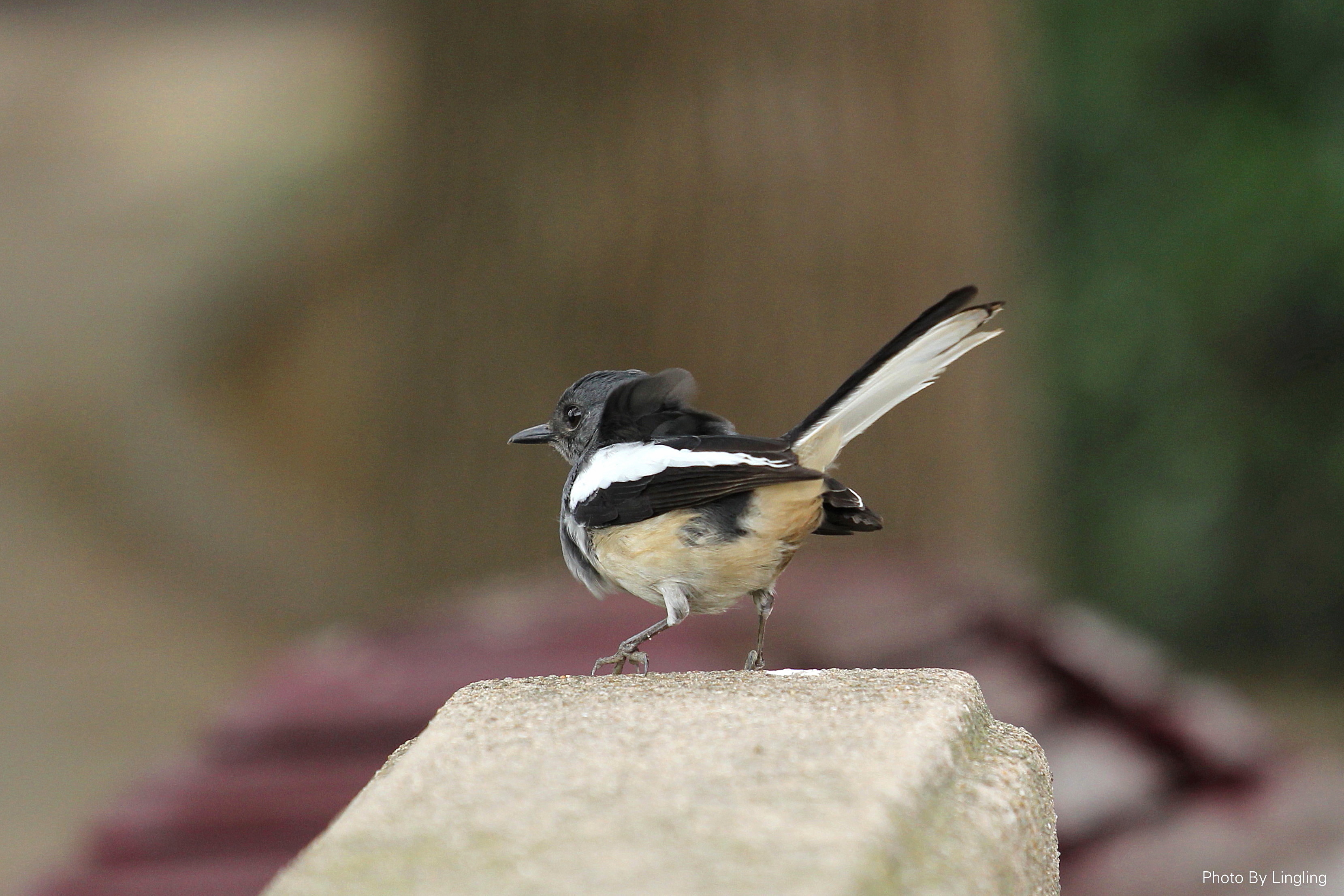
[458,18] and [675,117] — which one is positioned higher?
[458,18]

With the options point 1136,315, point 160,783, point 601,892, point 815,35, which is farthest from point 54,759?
point 601,892

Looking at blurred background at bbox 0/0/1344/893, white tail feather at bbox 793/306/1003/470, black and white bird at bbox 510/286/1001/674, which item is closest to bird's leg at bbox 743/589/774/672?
black and white bird at bbox 510/286/1001/674

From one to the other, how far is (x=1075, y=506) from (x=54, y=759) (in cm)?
614

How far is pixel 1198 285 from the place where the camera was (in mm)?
8062

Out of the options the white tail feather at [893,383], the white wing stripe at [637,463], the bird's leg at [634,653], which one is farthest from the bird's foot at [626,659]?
the white tail feather at [893,383]

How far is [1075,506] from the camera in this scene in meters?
8.61

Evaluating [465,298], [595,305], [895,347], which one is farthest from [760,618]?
[465,298]

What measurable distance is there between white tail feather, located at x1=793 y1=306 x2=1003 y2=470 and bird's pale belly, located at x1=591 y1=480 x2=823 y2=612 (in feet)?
0.26

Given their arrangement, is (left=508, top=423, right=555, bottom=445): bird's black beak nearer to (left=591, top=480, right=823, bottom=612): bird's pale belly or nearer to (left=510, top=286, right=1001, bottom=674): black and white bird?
(left=510, top=286, right=1001, bottom=674): black and white bird

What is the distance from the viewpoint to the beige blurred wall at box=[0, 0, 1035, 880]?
4.94 m

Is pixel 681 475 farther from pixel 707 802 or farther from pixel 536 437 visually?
pixel 707 802

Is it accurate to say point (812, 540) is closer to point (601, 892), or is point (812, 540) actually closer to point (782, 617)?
point (782, 617)

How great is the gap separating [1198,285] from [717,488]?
266 inches

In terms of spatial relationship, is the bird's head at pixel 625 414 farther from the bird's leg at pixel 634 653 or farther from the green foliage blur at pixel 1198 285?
the green foliage blur at pixel 1198 285
